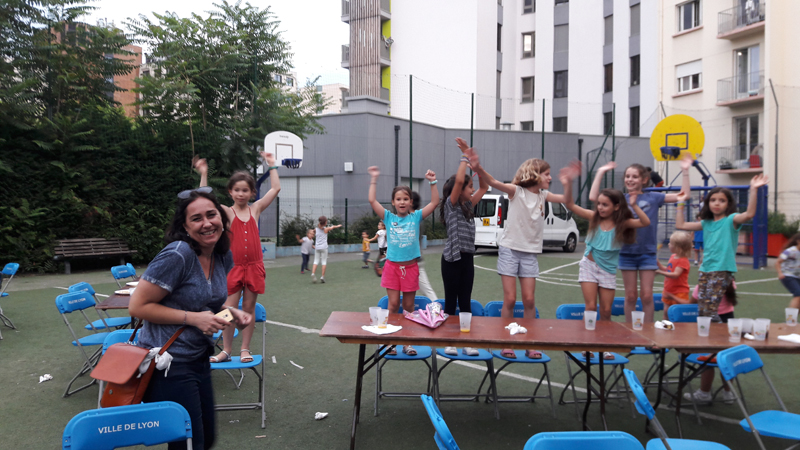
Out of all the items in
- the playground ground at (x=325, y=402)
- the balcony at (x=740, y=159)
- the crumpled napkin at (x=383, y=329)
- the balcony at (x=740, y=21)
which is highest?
the balcony at (x=740, y=21)

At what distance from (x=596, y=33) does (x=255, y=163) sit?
834 inches

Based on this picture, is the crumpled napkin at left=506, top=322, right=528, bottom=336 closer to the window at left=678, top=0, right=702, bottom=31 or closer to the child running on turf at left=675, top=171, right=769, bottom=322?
the child running on turf at left=675, top=171, right=769, bottom=322

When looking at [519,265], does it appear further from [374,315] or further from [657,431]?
[657,431]

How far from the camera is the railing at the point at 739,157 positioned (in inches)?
724

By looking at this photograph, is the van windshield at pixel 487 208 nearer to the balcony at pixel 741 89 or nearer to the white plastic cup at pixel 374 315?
the balcony at pixel 741 89

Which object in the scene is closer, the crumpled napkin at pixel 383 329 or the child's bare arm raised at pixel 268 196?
the crumpled napkin at pixel 383 329

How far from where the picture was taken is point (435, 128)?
20828 millimetres

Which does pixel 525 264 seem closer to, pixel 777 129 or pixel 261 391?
pixel 261 391

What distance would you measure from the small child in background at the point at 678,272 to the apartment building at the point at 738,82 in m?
14.6

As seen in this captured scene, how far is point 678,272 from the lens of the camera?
17.8 feet

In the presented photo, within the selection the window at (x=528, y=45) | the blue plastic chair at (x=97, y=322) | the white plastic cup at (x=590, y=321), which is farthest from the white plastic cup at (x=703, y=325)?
the window at (x=528, y=45)

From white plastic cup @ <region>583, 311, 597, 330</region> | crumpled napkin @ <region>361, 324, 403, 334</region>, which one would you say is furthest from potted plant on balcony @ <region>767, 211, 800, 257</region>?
crumpled napkin @ <region>361, 324, 403, 334</region>

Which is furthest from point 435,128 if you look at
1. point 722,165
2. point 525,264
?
point 525,264

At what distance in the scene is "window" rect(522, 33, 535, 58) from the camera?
97.6ft
